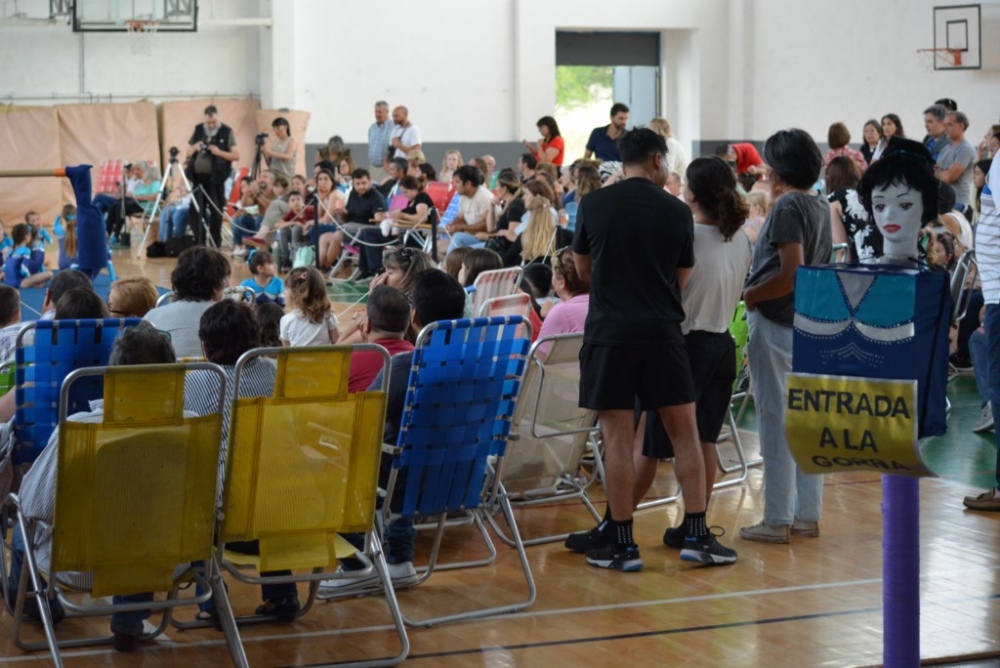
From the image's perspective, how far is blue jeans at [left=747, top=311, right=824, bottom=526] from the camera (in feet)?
17.0

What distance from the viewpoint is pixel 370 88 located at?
21.3 meters

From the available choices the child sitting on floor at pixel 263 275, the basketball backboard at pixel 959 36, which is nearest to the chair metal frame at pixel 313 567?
the child sitting on floor at pixel 263 275

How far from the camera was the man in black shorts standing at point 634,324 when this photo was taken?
15.6ft

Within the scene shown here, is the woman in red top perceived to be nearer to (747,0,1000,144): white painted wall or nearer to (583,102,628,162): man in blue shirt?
(583,102,628,162): man in blue shirt

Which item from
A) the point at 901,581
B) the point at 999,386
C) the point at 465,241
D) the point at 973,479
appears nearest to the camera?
the point at 901,581

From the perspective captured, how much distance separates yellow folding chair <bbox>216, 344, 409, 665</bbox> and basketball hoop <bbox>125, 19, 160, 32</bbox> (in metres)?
18.2

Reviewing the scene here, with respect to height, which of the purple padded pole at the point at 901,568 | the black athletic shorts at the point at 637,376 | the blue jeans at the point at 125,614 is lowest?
the blue jeans at the point at 125,614

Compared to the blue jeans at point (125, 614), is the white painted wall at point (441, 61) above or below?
above

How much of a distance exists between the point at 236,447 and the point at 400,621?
71 cm

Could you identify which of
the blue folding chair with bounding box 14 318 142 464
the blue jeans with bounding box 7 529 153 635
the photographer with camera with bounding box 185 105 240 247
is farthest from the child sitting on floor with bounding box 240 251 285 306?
the photographer with camera with bounding box 185 105 240 247

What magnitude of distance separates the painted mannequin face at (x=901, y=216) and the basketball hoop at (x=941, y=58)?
15.8m

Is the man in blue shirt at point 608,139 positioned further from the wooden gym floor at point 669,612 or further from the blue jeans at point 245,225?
the wooden gym floor at point 669,612

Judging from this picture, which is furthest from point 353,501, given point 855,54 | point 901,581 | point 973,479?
point 855,54

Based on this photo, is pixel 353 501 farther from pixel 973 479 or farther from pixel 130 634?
pixel 973 479
